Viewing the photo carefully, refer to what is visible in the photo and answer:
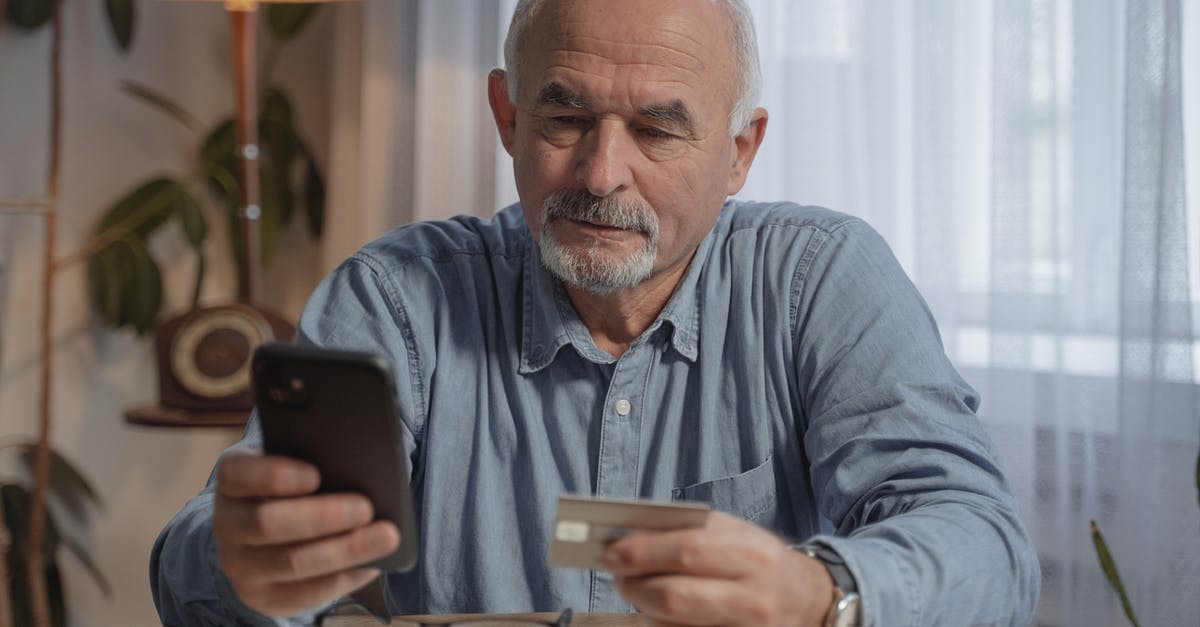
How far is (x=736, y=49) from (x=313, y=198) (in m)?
2.08

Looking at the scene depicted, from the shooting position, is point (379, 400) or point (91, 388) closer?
point (379, 400)

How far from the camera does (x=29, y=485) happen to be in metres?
3.08

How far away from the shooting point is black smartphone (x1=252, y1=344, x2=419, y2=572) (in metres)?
0.94

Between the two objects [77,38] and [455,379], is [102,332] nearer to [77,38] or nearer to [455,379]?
[77,38]

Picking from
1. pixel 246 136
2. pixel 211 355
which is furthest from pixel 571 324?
pixel 246 136

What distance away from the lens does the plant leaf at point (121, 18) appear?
122 inches

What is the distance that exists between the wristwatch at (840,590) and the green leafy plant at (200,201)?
2176 mm

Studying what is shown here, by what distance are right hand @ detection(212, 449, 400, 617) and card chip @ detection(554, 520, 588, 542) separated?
153 millimetres

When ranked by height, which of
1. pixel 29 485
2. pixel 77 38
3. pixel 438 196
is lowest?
pixel 29 485

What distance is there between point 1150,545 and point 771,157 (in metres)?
1.01

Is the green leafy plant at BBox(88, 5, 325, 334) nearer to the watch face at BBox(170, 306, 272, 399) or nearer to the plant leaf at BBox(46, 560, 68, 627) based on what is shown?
the watch face at BBox(170, 306, 272, 399)

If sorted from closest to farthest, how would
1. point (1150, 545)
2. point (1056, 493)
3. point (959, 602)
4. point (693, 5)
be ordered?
point (959, 602), point (693, 5), point (1150, 545), point (1056, 493)

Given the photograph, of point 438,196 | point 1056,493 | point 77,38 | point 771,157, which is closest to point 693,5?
point 771,157

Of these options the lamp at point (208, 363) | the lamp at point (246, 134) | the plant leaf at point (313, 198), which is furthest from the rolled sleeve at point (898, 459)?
the plant leaf at point (313, 198)
